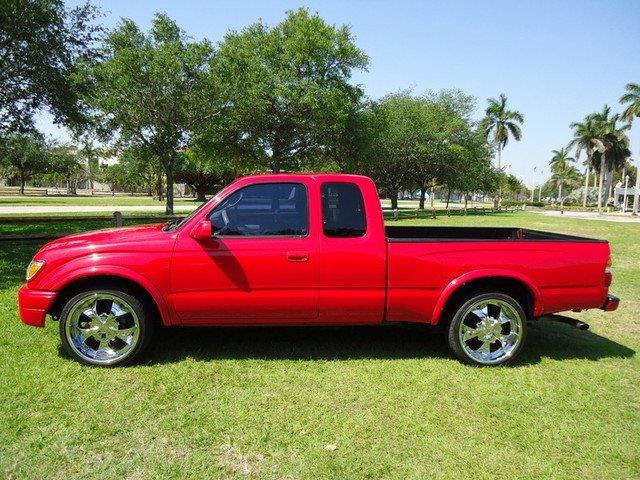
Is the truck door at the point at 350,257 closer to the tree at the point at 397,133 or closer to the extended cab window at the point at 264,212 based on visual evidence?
the extended cab window at the point at 264,212

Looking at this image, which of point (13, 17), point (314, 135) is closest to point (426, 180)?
point (314, 135)

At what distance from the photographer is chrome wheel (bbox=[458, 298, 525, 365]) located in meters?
4.73

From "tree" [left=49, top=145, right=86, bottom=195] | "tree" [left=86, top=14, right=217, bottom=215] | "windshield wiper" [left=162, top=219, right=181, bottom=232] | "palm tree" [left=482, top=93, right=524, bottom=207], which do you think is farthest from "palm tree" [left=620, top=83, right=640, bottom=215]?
"tree" [left=49, top=145, right=86, bottom=195]

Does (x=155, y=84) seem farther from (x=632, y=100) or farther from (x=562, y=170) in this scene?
(x=562, y=170)

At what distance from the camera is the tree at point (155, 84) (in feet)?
78.2

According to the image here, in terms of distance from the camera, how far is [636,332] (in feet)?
20.4

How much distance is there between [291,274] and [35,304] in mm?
2485

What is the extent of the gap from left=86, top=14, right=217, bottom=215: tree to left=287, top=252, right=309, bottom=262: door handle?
2220 cm

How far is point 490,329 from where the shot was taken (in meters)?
4.76

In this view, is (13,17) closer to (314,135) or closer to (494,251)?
(494,251)

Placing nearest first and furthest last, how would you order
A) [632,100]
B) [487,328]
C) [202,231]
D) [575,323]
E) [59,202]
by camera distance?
[202,231]
[487,328]
[575,323]
[59,202]
[632,100]

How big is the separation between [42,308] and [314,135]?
29004 millimetres

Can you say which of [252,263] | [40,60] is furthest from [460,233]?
[40,60]

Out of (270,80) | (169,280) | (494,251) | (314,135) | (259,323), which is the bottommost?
(259,323)
